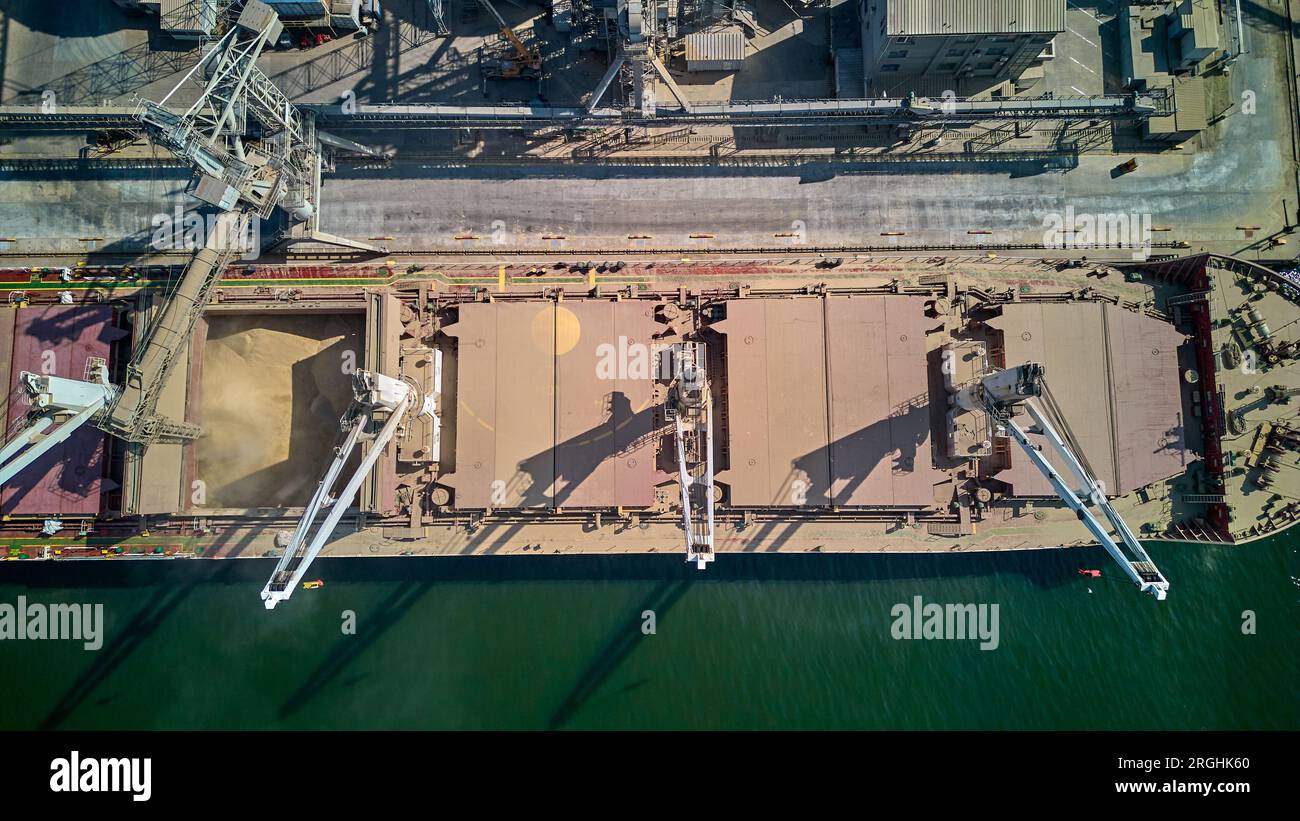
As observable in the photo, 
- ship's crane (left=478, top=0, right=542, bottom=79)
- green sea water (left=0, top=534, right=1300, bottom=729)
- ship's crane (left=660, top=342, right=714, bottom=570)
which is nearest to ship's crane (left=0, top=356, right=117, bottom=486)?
green sea water (left=0, top=534, right=1300, bottom=729)

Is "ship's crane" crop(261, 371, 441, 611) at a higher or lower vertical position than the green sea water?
higher

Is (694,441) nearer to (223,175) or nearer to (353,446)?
(353,446)

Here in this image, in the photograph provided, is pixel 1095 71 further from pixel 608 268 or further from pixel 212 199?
pixel 212 199

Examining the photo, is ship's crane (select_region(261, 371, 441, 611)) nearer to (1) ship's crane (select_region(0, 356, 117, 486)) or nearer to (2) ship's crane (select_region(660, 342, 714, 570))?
(1) ship's crane (select_region(0, 356, 117, 486))

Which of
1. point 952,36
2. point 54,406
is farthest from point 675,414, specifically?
point 952,36

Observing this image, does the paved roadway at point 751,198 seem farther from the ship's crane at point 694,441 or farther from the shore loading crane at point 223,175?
the ship's crane at point 694,441

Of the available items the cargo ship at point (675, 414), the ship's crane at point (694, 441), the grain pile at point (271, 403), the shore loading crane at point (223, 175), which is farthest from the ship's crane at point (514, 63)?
the ship's crane at point (694, 441)
